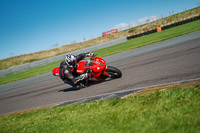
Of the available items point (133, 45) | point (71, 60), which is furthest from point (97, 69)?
point (133, 45)

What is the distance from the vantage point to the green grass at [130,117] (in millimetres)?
3264

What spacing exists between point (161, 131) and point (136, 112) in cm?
112

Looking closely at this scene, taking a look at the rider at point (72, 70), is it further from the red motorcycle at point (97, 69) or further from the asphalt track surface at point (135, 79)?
the asphalt track surface at point (135, 79)

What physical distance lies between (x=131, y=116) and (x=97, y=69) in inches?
184

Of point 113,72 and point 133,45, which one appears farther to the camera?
point 133,45

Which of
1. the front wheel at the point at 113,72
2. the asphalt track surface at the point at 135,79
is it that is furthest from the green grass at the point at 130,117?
the front wheel at the point at 113,72

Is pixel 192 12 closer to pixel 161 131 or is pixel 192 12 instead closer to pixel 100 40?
pixel 100 40

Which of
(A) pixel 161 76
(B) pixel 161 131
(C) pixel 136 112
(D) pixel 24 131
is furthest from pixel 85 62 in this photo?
(B) pixel 161 131

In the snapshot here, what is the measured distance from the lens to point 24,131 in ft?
16.9

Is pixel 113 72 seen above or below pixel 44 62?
below

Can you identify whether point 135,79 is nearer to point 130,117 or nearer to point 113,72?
point 113,72

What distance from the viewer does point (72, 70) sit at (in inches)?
354

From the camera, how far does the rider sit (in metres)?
8.70

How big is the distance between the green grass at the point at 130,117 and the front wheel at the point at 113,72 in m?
3.04
